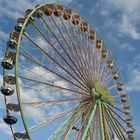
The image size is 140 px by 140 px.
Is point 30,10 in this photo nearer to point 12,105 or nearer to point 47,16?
point 47,16

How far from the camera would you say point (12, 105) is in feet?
70.6

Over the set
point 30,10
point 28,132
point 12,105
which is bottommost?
point 28,132

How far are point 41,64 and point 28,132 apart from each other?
5.02 m

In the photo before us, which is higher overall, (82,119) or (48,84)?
(48,84)

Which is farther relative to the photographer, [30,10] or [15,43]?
[30,10]

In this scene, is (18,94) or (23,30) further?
(23,30)

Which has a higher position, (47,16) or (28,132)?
(47,16)

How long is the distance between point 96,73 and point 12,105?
7116 millimetres

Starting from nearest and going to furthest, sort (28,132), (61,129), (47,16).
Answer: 1. (28,132)
2. (61,129)
3. (47,16)

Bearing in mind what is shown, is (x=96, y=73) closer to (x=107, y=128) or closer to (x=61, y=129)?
(x=107, y=128)

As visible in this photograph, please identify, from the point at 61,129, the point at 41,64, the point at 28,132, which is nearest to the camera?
the point at 28,132

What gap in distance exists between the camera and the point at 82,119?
22656mm

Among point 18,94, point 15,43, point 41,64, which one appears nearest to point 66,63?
point 41,64

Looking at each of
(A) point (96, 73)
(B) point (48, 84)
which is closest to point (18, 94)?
(B) point (48, 84)
